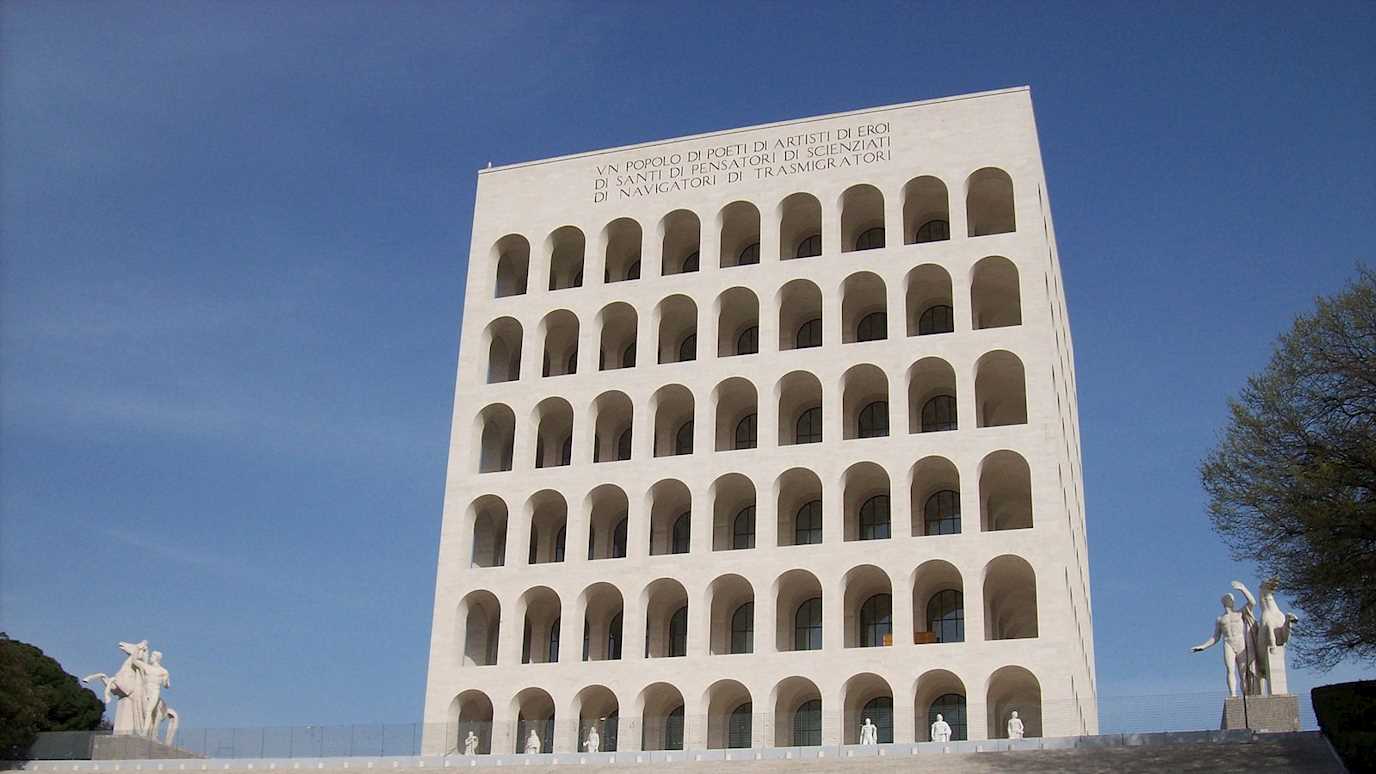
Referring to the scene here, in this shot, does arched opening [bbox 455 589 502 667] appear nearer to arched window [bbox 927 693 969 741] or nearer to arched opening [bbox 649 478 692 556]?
arched opening [bbox 649 478 692 556]

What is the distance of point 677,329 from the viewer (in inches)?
2064

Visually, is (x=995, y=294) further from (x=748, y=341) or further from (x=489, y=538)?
(x=489, y=538)

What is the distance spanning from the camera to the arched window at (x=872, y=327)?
167 ft

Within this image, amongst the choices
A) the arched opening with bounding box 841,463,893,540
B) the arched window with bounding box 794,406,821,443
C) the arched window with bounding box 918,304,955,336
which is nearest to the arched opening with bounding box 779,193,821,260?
the arched window with bounding box 918,304,955,336

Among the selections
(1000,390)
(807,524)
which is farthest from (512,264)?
(1000,390)

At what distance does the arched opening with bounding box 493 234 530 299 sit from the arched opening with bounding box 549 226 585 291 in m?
0.87

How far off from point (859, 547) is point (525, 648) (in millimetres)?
11371

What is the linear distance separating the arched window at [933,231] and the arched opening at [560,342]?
11.2 metres

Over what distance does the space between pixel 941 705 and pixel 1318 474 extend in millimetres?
17714

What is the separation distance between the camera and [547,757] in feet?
129

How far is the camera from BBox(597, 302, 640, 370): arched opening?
51.2 metres

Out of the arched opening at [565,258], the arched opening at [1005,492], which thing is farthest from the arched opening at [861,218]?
the arched opening at [1005,492]

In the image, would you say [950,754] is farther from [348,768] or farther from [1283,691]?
[348,768]

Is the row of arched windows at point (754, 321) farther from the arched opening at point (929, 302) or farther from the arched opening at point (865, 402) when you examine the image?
the arched opening at point (865, 402)
